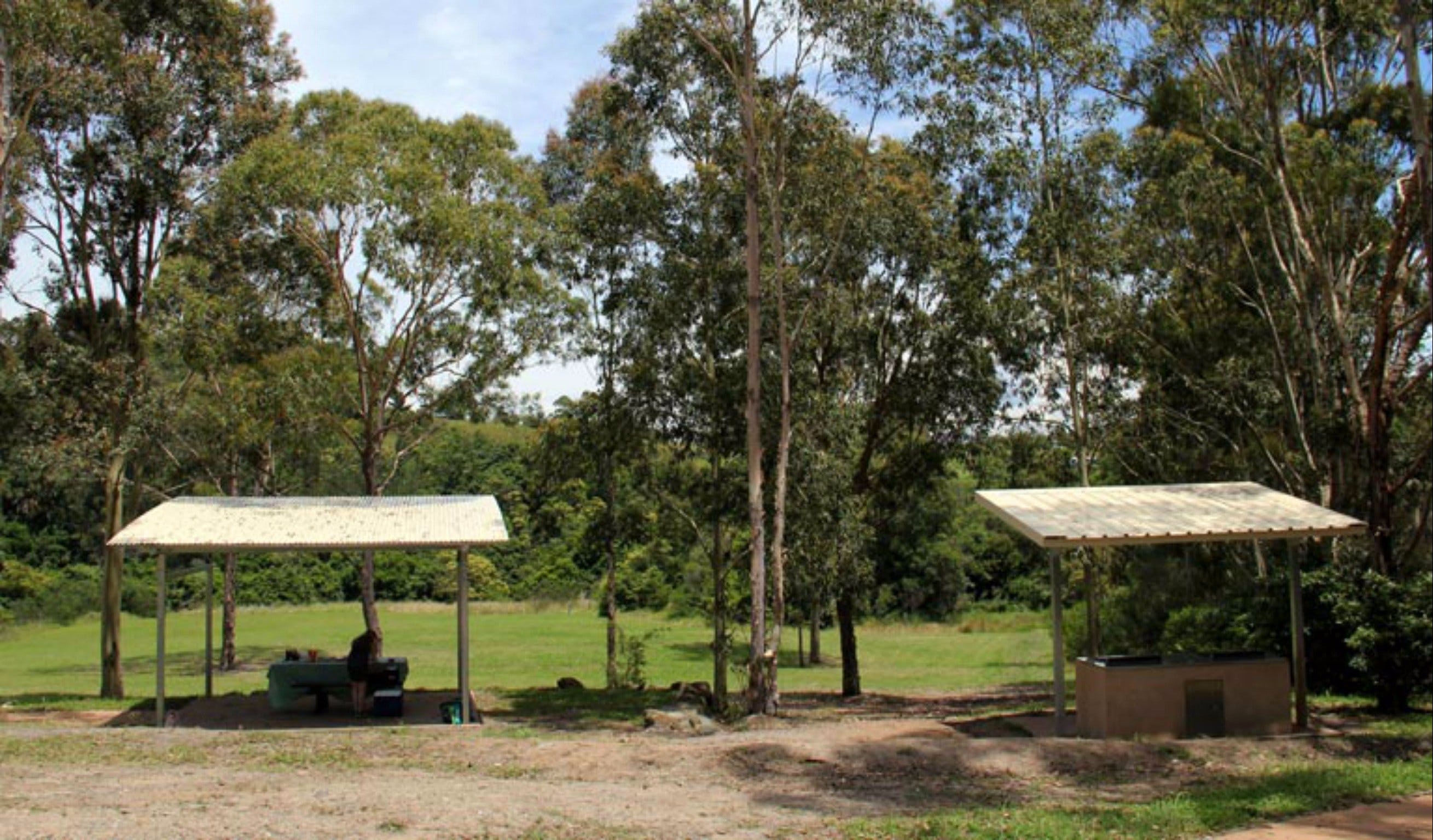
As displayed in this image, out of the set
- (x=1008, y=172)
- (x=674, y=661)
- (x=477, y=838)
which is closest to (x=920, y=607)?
(x=674, y=661)

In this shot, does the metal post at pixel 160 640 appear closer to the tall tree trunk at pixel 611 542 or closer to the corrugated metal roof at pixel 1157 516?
the tall tree trunk at pixel 611 542

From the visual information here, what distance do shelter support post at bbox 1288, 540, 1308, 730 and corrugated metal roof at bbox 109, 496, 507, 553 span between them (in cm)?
914

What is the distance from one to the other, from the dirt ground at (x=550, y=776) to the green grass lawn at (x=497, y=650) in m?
8.59

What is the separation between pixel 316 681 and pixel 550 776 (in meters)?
6.40

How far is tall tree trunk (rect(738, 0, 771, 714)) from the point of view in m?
17.0

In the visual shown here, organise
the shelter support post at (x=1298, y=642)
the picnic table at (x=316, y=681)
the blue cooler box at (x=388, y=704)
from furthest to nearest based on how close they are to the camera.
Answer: the picnic table at (x=316, y=681), the blue cooler box at (x=388, y=704), the shelter support post at (x=1298, y=642)

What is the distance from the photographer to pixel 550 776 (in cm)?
1144

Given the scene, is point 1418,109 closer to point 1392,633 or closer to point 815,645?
point 1392,633

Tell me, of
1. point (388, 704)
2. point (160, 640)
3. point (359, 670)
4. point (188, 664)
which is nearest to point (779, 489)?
point (388, 704)

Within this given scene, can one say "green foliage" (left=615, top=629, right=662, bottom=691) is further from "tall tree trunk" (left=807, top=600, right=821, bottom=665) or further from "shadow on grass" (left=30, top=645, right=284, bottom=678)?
"shadow on grass" (left=30, top=645, right=284, bottom=678)

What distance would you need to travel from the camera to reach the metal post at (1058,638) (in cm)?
1320

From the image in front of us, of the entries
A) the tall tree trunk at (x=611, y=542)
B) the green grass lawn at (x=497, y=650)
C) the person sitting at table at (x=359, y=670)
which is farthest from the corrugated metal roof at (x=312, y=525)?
the green grass lawn at (x=497, y=650)

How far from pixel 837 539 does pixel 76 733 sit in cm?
1071

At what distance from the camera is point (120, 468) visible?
22438mm
